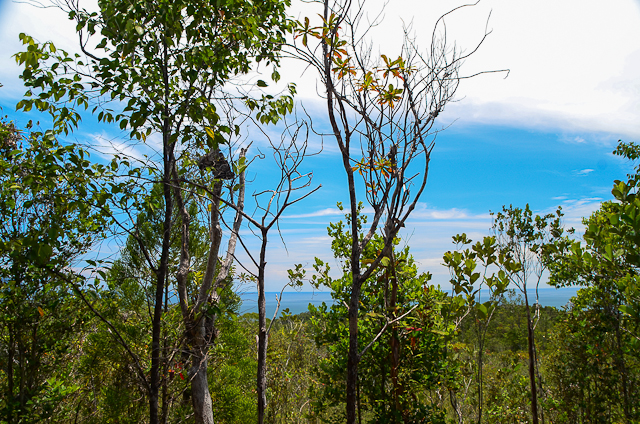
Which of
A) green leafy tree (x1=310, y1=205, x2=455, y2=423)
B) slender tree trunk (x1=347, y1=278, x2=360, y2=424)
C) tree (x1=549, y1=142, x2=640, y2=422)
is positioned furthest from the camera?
tree (x1=549, y1=142, x2=640, y2=422)

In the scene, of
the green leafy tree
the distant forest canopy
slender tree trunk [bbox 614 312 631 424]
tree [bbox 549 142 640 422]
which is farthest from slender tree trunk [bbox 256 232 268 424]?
slender tree trunk [bbox 614 312 631 424]

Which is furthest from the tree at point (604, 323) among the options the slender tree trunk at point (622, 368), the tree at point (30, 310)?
the tree at point (30, 310)

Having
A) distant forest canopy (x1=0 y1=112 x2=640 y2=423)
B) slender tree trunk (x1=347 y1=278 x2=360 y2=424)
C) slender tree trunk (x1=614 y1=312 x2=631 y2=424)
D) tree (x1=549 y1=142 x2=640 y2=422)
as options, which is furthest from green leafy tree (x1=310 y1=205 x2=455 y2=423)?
slender tree trunk (x1=614 y1=312 x2=631 y2=424)

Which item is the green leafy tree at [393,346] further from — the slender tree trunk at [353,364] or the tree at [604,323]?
the tree at [604,323]

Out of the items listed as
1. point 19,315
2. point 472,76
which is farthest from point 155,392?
point 472,76

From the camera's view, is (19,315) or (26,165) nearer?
(26,165)

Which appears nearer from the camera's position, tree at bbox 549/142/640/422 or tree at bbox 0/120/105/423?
tree at bbox 0/120/105/423

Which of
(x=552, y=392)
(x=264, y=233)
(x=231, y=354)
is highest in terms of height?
(x=264, y=233)

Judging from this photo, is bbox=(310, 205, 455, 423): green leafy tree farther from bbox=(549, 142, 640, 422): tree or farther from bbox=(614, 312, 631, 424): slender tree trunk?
bbox=(614, 312, 631, 424): slender tree trunk

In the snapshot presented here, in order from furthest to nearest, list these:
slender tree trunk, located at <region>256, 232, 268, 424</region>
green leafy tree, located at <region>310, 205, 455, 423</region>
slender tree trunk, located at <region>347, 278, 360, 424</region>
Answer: green leafy tree, located at <region>310, 205, 455, 423</region>, slender tree trunk, located at <region>256, 232, 268, 424</region>, slender tree trunk, located at <region>347, 278, 360, 424</region>

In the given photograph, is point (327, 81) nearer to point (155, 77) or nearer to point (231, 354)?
point (155, 77)

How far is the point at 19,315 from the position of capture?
11.8ft

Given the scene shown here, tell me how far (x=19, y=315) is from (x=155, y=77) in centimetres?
333

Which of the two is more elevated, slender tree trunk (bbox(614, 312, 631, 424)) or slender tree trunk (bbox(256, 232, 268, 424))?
slender tree trunk (bbox(256, 232, 268, 424))
